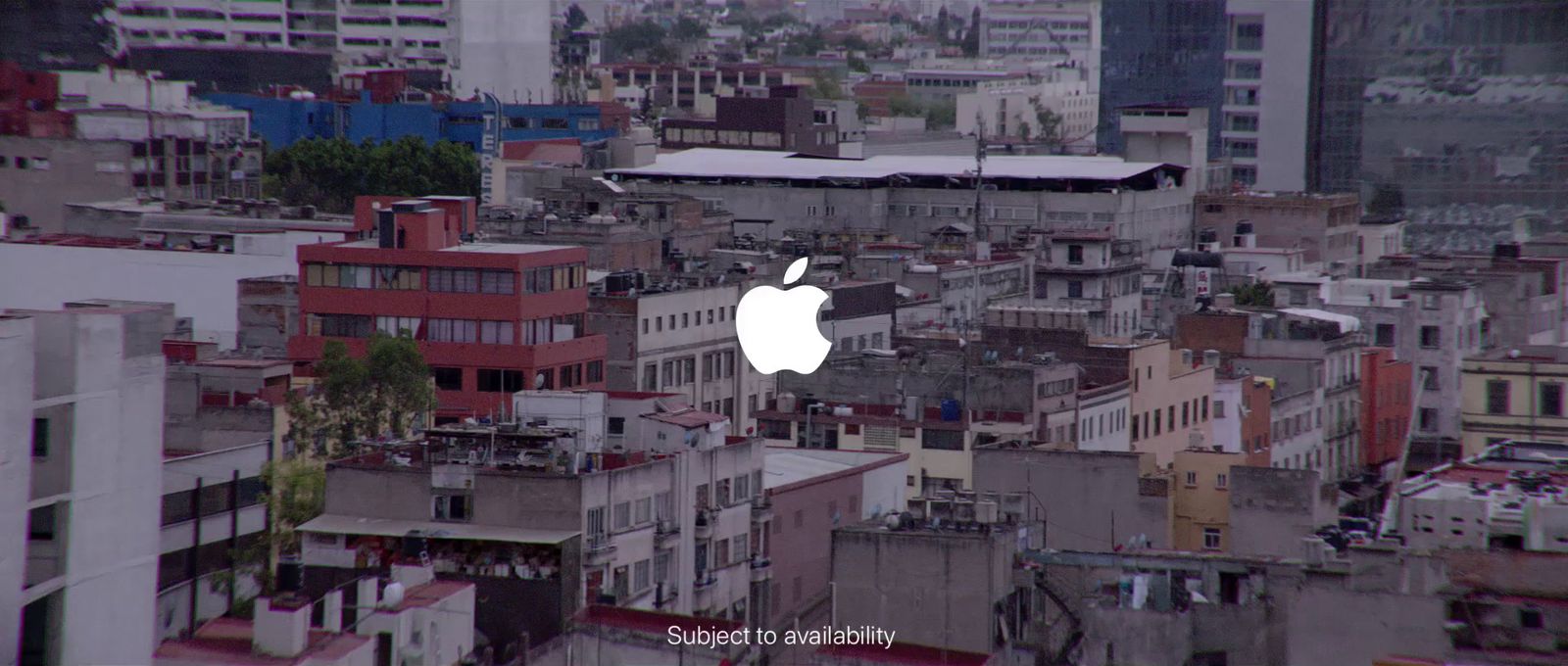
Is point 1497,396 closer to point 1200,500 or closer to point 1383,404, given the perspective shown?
point 1200,500

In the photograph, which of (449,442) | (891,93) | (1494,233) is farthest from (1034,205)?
(891,93)

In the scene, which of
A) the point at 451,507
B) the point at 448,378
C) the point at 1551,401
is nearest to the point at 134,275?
the point at 448,378

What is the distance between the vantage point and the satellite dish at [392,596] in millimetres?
16234

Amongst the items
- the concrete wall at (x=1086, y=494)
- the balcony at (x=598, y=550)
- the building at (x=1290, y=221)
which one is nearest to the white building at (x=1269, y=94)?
the building at (x=1290, y=221)

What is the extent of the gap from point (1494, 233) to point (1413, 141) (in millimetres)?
4598

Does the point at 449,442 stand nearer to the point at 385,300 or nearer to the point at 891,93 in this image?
the point at 385,300

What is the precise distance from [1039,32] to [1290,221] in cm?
11922

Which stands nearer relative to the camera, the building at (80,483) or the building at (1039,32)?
the building at (80,483)

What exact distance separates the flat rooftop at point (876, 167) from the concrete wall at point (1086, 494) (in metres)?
34.1

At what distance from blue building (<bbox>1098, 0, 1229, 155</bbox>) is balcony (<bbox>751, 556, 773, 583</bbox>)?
7519cm

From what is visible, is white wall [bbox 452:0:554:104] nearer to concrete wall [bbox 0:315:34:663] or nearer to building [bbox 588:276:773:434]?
building [bbox 588:276:773:434]

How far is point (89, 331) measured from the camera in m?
13.0

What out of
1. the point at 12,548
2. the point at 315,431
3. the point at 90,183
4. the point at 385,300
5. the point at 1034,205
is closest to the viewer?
the point at 12,548

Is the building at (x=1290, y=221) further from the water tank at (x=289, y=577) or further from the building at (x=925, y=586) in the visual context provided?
the water tank at (x=289, y=577)
